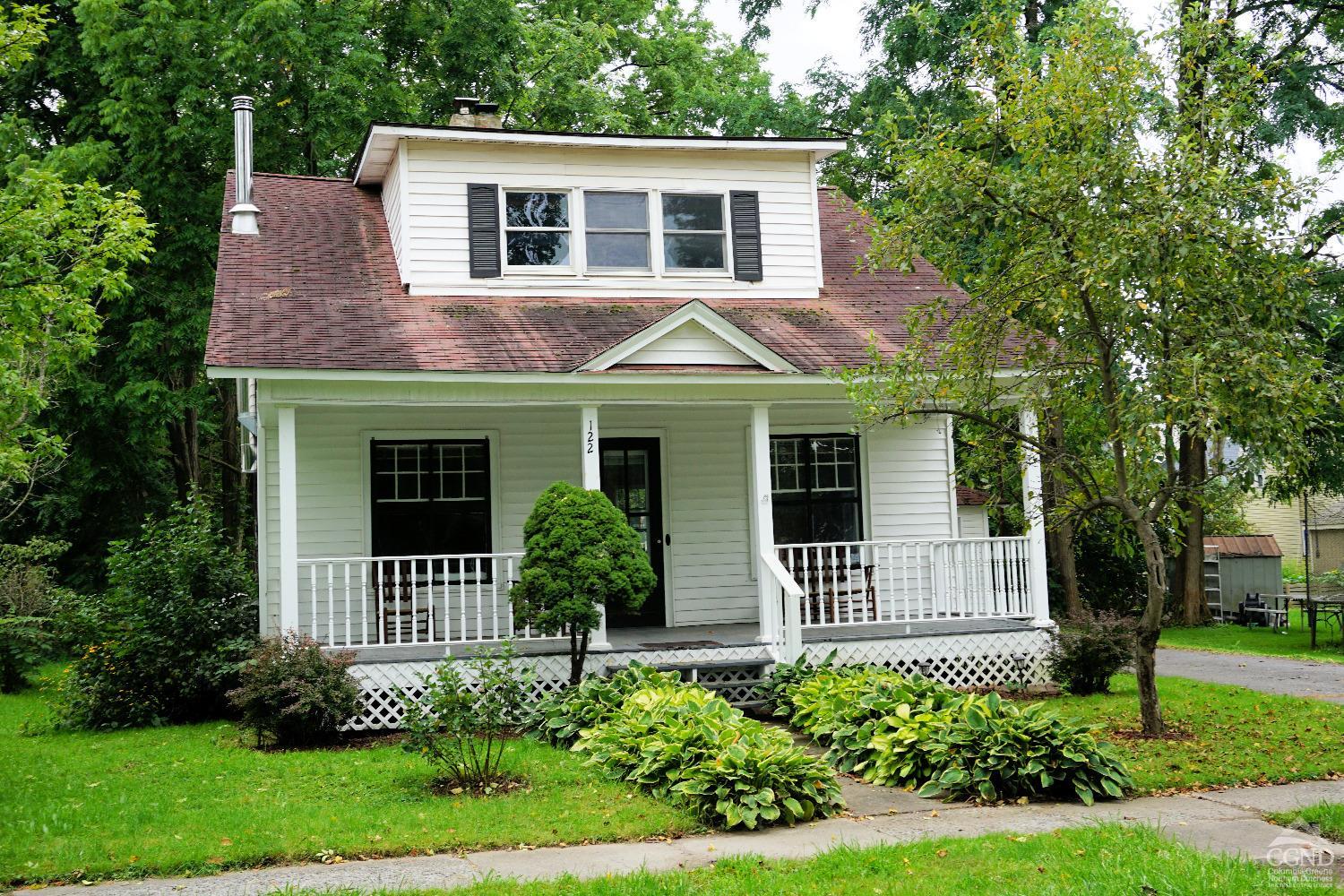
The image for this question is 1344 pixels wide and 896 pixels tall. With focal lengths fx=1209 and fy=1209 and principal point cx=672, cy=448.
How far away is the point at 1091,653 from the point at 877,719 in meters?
3.89

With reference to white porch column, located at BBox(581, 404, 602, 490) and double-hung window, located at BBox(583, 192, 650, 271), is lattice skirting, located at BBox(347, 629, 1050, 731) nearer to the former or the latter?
white porch column, located at BBox(581, 404, 602, 490)

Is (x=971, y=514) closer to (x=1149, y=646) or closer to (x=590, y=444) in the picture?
(x=590, y=444)

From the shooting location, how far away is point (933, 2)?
A: 23328 millimetres

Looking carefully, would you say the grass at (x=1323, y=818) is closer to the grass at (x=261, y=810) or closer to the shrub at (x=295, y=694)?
the grass at (x=261, y=810)

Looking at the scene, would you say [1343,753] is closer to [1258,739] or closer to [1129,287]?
[1258,739]

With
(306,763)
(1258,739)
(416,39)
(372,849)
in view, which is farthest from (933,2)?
(372,849)

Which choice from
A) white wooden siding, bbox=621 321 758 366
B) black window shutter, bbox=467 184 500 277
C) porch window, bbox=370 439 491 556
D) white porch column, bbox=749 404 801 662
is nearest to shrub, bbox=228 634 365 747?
porch window, bbox=370 439 491 556

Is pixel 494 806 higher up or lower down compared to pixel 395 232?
lower down

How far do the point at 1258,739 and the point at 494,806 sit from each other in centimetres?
621

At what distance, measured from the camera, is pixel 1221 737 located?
9.84m

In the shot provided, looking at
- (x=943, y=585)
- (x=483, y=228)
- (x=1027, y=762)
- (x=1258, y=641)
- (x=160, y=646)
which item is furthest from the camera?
(x=1258, y=641)

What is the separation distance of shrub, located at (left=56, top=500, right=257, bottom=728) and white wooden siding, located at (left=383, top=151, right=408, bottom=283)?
162 inches

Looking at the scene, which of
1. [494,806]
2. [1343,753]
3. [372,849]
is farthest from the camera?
[1343,753]

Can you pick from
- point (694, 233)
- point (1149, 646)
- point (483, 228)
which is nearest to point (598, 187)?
point (694, 233)
